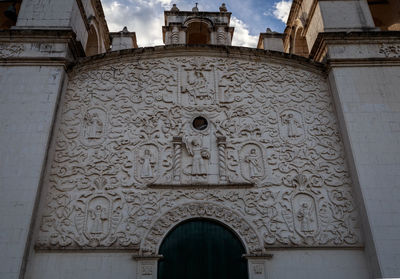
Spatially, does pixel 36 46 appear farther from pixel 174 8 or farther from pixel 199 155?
pixel 174 8

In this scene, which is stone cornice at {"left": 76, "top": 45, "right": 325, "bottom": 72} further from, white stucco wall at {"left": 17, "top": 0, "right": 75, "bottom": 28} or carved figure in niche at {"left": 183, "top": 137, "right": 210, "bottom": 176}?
carved figure in niche at {"left": 183, "top": 137, "right": 210, "bottom": 176}

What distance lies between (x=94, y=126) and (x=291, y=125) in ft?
14.8

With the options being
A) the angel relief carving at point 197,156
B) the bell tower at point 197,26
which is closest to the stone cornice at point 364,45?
the bell tower at point 197,26

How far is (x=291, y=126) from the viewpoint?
8.05 metres

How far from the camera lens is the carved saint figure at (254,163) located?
7.46 meters

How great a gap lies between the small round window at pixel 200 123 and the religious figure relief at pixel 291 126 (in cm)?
177

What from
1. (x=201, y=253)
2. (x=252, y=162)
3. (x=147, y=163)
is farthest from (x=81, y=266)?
(x=252, y=162)

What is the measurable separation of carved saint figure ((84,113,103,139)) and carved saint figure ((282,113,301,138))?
13.9 feet

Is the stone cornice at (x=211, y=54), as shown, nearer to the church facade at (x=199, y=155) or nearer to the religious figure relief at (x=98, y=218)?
the church facade at (x=199, y=155)

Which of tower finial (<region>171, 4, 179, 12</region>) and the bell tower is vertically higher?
tower finial (<region>171, 4, 179, 12</region>)

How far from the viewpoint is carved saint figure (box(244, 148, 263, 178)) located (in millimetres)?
7461

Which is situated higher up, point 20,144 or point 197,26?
point 197,26

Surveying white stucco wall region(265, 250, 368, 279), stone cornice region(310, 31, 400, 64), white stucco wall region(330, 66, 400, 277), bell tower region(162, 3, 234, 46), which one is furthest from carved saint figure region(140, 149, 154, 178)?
bell tower region(162, 3, 234, 46)

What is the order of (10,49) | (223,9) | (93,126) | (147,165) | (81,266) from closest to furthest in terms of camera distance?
(81,266), (147,165), (93,126), (10,49), (223,9)
